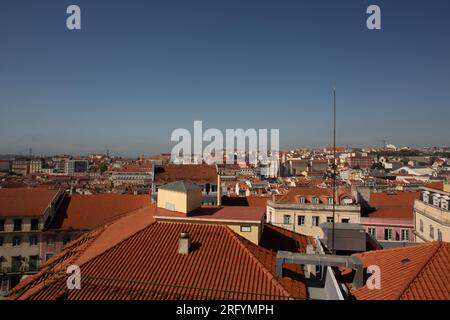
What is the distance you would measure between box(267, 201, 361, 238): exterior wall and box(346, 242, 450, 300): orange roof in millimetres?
15645

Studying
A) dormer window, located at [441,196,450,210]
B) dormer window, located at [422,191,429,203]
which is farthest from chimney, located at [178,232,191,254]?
dormer window, located at [422,191,429,203]

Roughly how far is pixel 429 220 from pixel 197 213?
1655 cm

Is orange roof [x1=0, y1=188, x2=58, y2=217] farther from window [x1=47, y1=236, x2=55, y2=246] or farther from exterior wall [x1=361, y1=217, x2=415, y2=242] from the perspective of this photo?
exterior wall [x1=361, y1=217, x2=415, y2=242]

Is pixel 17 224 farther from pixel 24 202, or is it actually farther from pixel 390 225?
pixel 390 225

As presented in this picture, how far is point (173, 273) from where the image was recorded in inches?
392

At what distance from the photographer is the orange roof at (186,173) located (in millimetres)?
31656

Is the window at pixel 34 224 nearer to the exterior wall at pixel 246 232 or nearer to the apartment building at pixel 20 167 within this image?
the exterior wall at pixel 246 232

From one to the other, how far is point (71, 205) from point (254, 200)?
1733 centimetres

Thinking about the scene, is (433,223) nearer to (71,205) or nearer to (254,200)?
(254,200)

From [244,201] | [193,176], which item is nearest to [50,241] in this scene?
[193,176]

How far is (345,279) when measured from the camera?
11.2 m

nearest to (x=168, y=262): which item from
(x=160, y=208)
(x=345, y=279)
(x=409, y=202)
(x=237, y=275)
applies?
(x=237, y=275)

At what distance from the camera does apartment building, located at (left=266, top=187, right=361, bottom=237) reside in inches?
1066

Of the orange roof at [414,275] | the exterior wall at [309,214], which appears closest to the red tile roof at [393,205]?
the exterior wall at [309,214]
